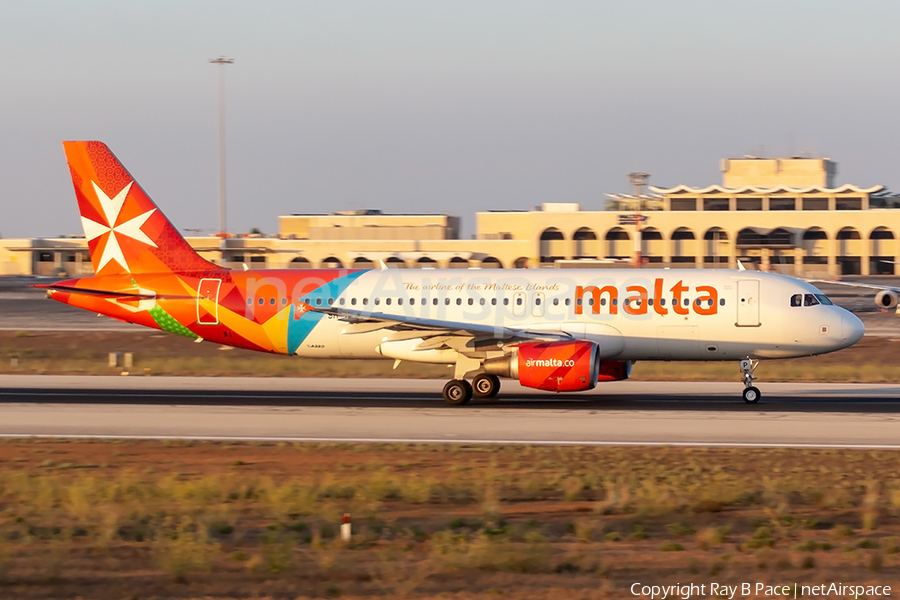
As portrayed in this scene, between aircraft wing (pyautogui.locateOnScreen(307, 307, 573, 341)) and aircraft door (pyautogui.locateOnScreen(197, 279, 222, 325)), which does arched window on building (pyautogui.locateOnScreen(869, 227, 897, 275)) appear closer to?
aircraft wing (pyautogui.locateOnScreen(307, 307, 573, 341))

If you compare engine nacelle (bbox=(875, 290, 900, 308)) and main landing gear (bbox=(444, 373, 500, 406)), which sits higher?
engine nacelle (bbox=(875, 290, 900, 308))

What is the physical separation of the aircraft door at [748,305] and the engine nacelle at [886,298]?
17854 mm

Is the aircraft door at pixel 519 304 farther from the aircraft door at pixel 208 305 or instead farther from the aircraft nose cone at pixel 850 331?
the aircraft door at pixel 208 305

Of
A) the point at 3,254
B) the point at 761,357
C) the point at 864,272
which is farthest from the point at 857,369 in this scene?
the point at 3,254

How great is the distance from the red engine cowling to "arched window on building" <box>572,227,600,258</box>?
8042 centimetres

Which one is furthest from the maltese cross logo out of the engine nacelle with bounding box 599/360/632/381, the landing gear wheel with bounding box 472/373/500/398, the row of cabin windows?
the engine nacelle with bounding box 599/360/632/381

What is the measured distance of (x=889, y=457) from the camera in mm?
18953

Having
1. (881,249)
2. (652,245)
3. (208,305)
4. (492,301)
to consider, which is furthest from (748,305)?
(881,249)

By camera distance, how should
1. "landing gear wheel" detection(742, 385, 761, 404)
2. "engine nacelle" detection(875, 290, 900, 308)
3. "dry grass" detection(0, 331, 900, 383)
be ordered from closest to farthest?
"landing gear wheel" detection(742, 385, 761, 404), "dry grass" detection(0, 331, 900, 383), "engine nacelle" detection(875, 290, 900, 308)

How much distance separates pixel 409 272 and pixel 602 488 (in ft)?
49.6

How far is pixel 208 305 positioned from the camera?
29750mm

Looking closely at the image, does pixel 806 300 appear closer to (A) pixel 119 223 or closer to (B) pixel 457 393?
(B) pixel 457 393

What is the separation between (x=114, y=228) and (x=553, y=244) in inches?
3083

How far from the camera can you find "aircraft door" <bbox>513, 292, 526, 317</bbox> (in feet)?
92.7
